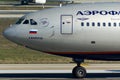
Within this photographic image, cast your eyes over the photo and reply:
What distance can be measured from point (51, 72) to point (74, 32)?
4053 millimetres

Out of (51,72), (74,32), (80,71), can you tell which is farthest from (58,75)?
(74,32)

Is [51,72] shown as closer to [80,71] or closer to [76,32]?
[80,71]

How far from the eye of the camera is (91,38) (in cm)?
2520

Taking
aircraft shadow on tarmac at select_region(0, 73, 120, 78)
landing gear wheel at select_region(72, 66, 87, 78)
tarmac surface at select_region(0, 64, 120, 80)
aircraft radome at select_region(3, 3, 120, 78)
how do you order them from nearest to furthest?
aircraft radome at select_region(3, 3, 120, 78) < landing gear wheel at select_region(72, 66, 87, 78) < tarmac surface at select_region(0, 64, 120, 80) < aircraft shadow on tarmac at select_region(0, 73, 120, 78)

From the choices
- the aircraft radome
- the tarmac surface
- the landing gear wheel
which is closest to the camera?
the aircraft radome

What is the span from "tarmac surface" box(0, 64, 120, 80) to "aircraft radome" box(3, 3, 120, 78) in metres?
1.47

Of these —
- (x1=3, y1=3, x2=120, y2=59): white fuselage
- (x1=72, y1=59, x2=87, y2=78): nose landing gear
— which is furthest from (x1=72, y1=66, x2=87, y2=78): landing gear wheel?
(x1=3, y1=3, x2=120, y2=59): white fuselage

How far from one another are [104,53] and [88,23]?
1.60m

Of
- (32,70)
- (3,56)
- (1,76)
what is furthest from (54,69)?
(3,56)

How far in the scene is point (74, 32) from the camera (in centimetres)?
2520

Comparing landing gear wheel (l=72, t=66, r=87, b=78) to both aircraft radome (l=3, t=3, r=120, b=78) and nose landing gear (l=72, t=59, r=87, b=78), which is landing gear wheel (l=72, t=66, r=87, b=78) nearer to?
nose landing gear (l=72, t=59, r=87, b=78)

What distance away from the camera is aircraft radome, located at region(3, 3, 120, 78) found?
25.2m

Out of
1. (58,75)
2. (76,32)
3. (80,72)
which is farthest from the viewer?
(58,75)

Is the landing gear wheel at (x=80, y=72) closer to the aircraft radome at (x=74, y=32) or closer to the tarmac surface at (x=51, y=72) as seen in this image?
the tarmac surface at (x=51, y=72)
